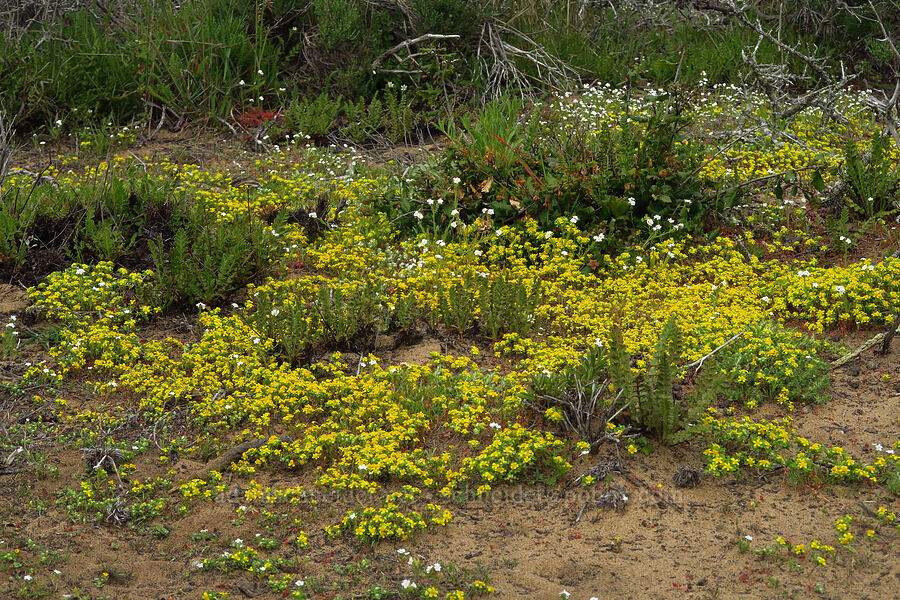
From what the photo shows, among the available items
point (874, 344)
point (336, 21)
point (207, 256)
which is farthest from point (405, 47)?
point (874, 344)

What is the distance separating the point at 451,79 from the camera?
9586 mm

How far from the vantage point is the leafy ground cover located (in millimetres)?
3824

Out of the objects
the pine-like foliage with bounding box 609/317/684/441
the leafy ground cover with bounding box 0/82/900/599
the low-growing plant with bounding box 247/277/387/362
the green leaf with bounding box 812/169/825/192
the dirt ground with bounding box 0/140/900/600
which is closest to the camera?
the dirt ground with bounding box 0/140/900/600

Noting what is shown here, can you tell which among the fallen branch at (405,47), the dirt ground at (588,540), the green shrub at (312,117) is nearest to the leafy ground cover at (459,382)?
the dirt ground at (588,540)

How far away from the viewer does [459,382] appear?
4.95 meters

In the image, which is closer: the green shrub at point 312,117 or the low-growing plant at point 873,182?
the low-growing plant at point 873,182

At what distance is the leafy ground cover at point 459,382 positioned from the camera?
382cm

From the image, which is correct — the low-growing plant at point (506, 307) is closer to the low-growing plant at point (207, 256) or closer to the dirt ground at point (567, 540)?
the dirt ground at point (567, 540)

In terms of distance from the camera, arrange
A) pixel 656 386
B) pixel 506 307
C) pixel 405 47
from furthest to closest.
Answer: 1. pixel 405 47
2. pixel 506 307
3. pixel 656 386

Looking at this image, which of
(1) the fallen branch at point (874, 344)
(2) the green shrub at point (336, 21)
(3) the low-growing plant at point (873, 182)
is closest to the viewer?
(1) the fallen branch at point (874, 344)

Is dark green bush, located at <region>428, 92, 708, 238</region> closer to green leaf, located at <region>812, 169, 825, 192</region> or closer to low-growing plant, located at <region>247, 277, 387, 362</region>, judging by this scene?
green leaf, located at <region>812, 169, 825, 192</region>

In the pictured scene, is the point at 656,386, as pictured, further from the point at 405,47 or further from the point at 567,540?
the point at 405,47

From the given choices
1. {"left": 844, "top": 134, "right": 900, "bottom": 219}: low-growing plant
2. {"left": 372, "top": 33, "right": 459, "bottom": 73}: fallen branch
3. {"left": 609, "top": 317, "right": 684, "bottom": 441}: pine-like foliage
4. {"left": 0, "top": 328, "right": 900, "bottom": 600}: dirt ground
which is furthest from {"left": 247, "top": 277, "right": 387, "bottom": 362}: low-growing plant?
{"left": 372, "top": 33, "right": 459, "bottom": 73}: fallen branch

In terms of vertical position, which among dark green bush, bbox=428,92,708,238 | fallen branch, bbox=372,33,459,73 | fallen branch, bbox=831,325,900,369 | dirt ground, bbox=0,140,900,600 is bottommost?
dirt ground, bbox=0,140,900,600
